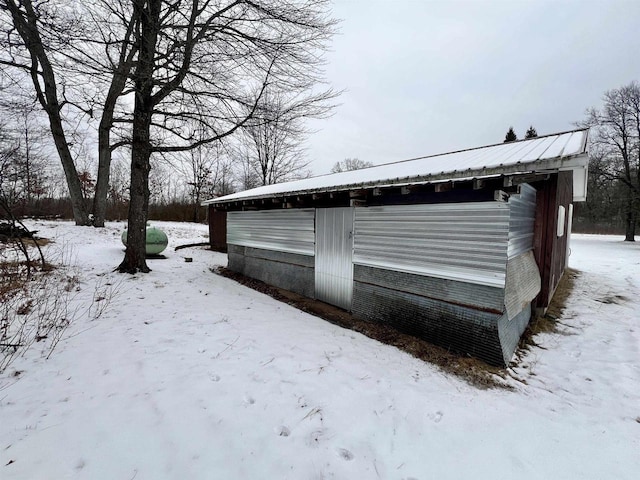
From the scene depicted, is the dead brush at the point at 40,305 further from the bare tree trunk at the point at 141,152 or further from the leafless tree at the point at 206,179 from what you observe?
the leafless tree at the point at 206,179

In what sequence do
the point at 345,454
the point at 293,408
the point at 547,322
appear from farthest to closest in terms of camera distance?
the point at 547,322, the point at 293,408, the point at 345,454

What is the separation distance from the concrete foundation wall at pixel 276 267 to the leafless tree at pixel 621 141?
2258 centimetres

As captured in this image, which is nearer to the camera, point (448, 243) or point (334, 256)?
point (448, 243)

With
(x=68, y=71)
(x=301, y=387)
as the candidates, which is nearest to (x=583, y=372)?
(x=301, y=387)

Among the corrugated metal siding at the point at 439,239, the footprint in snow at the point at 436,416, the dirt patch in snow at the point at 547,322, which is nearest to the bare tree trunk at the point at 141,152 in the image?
the corrugated metal siding at the point at 439,239

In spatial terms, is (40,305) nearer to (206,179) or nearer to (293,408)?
(293,408)

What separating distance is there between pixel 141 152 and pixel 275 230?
3.83 metres

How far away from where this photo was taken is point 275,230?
7.54 metres

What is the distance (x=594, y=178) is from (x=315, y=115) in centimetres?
2281

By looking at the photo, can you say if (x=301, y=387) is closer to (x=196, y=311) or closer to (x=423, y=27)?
(x=196, y=311)

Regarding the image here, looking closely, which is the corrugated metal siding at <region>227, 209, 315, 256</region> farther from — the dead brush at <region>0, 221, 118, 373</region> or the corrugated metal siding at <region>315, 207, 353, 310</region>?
the dead brush at <region>0, 221, 118, 373</region>

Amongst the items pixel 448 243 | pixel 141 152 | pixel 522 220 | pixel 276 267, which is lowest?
pixel 276 267

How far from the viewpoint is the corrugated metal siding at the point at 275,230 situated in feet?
21.6

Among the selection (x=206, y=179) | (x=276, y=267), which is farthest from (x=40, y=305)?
(x=206, y=179)
